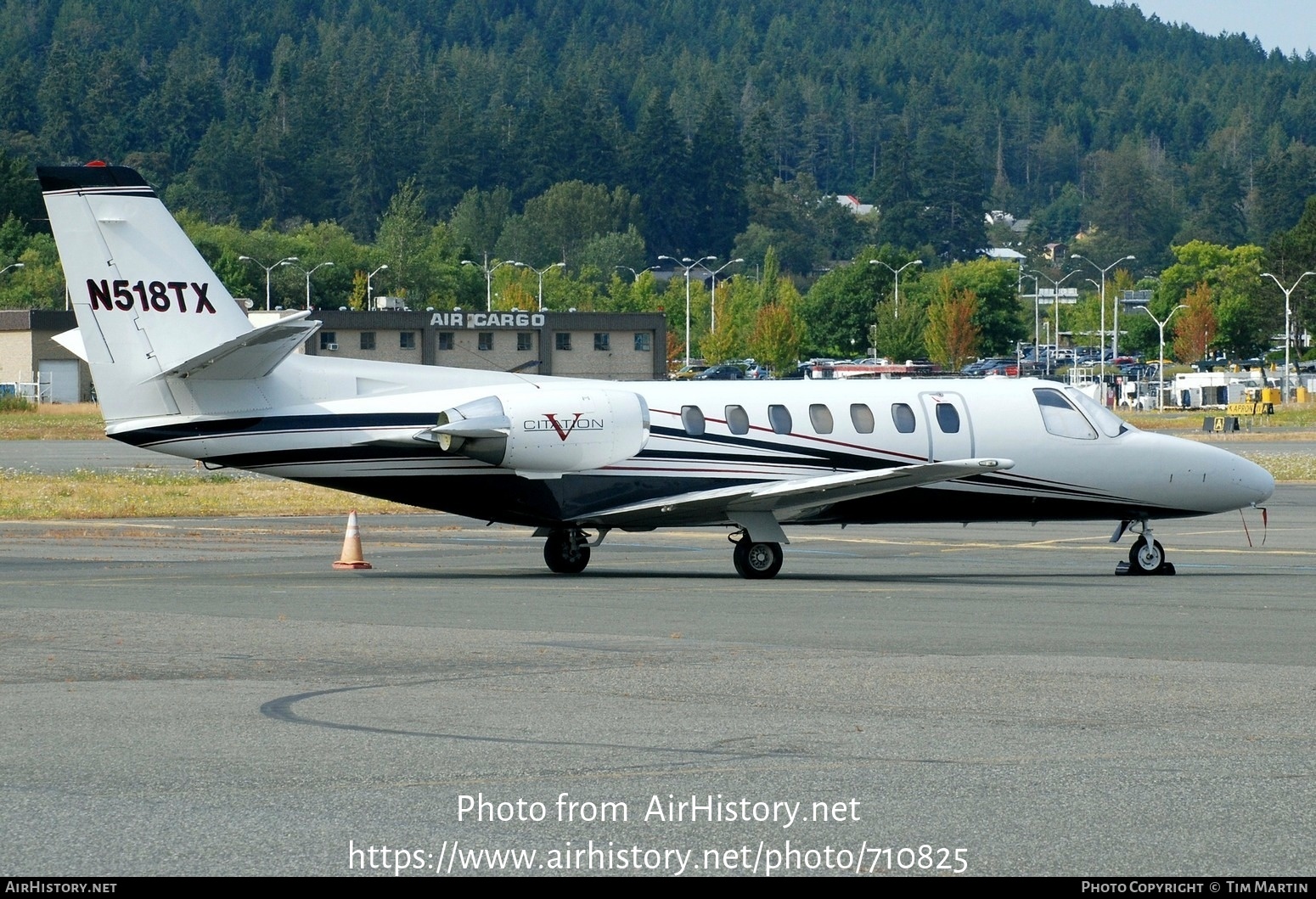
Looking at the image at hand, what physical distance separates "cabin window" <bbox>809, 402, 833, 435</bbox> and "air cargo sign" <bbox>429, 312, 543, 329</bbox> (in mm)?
94430

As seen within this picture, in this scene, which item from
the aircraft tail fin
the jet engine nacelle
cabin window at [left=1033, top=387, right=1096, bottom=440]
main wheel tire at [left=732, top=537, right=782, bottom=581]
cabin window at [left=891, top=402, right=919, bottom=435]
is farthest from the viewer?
cabin window at [left=1033, top=387, right=1096, bottom=440]

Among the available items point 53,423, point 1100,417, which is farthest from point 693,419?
point 53,423

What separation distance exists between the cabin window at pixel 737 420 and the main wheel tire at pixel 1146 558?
17.1 feet

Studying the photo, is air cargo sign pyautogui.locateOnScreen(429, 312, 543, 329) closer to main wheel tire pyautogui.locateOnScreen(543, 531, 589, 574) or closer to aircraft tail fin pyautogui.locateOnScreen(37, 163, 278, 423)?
main wheel tire pyautogui.locateOnScreen(543, 531, 589, 574)

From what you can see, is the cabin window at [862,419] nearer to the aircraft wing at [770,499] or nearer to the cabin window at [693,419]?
the aircraft wing at [770,499]

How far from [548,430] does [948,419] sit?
539 cm

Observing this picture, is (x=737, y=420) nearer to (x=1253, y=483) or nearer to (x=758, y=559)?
(x=758, y=559)

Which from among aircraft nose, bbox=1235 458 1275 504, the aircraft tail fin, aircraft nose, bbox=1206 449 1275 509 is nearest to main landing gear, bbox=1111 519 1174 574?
aircraft nose, bbox=1206 449 1275 509

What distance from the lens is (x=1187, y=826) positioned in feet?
29.7

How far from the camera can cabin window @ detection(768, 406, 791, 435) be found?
2480 cm

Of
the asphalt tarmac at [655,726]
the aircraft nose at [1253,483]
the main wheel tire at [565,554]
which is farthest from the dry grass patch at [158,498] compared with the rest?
the aircraft nose at [1253,483]

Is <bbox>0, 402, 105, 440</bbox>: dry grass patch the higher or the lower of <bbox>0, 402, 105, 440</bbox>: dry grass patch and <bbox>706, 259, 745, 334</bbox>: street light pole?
the lower

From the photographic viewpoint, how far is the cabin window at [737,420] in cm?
2466
